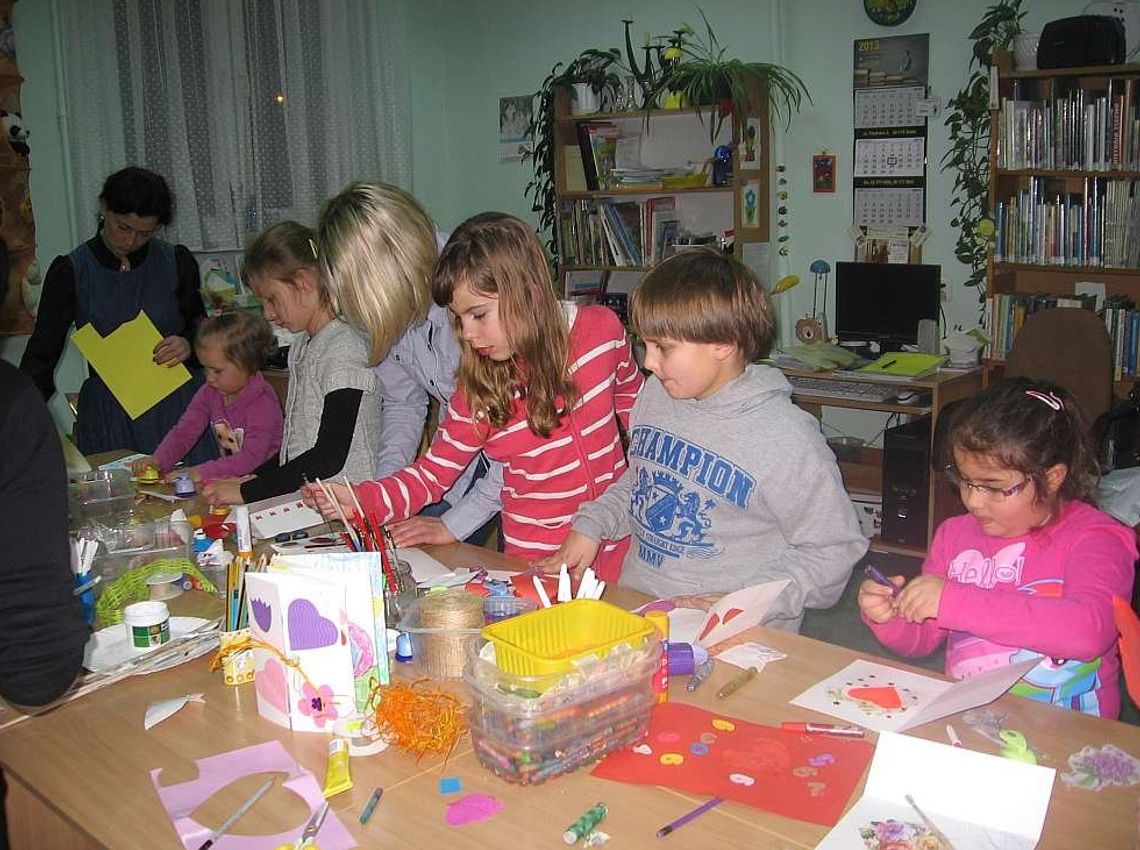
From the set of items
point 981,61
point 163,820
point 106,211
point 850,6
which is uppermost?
point 850,6

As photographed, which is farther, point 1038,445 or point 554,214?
point 554,214

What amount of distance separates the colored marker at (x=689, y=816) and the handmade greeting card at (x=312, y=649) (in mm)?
475

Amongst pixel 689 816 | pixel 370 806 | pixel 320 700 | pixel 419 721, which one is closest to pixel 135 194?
pixel 320 700

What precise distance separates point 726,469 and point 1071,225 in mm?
2827

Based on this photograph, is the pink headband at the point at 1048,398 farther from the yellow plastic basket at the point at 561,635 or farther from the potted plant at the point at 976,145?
the potted plant at the point at 976,145

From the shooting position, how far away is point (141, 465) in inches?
111

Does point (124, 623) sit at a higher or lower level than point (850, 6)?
lower

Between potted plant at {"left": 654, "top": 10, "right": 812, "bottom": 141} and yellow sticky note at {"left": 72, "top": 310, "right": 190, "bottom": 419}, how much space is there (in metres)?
2.45

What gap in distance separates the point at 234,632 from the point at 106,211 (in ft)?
7.30

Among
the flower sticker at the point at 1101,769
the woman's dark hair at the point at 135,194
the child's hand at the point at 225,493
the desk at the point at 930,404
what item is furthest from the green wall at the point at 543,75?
the flower sticker at the point at 1101,769

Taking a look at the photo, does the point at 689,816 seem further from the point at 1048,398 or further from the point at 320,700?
the point at 1048,398

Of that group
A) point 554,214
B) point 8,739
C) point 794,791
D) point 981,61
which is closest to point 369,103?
point 554,214

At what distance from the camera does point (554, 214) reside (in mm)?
5203

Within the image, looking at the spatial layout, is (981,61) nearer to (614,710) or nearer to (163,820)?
(614,710)
